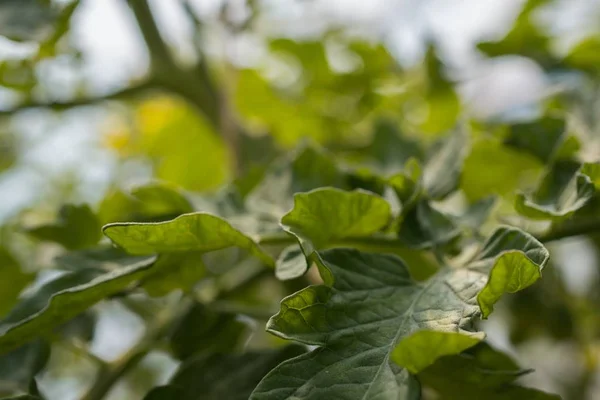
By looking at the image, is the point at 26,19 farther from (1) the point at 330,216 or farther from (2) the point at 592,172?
(2) the point at 592,172

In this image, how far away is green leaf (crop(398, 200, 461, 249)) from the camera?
363 mm

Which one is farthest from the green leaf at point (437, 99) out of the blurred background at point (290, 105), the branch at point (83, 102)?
the branch at point (83, 102)

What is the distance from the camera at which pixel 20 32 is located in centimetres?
46

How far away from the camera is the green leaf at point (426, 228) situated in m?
0.36

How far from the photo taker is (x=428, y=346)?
24 cm

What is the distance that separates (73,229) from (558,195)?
1.11ft

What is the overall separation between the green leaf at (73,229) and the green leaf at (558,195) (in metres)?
0.30

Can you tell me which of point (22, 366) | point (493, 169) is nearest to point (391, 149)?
point (493, 169)

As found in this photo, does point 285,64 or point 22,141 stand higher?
point 285,64

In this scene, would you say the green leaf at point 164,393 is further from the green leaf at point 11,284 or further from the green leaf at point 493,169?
Answer: the green leaf at point 493,169

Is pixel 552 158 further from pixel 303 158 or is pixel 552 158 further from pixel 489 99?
pixel 489 99

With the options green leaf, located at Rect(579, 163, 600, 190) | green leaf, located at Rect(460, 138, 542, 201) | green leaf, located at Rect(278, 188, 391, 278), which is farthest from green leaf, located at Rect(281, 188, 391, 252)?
green leaf, located at Rect(460, 138, 542, 201)

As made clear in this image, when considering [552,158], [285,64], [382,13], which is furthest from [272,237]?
[382,13]

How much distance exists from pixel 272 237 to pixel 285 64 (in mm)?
630
